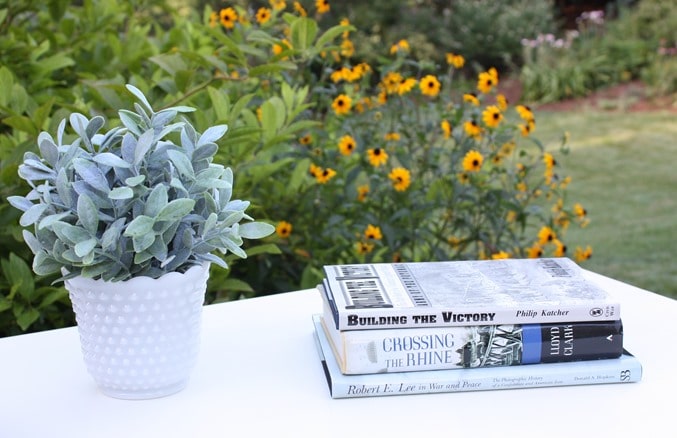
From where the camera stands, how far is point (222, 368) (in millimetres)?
1112

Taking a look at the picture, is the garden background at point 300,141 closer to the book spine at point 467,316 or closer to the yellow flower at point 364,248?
the yellow flower at point 364,248

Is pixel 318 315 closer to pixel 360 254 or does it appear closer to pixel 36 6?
pixel 360 254

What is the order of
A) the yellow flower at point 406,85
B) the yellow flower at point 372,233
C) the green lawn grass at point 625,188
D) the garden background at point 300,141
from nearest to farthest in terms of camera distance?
1. the garden background at point 300,141
2. the yellow flower at point 372,233
3. the yellow flower at point 406,85
4. the green lawn grass at point 625,188

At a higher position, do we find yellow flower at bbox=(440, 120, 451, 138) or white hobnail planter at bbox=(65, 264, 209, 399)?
white hobnail planter at bbox=(65, 264, 209, 399)

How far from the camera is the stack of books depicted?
102 cm

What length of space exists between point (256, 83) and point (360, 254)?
58cm

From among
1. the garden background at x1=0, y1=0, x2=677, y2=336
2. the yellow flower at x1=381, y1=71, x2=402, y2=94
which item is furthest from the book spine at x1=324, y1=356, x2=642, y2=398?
the yellow flower at x1=381, y1=71, x2=402, y2=94

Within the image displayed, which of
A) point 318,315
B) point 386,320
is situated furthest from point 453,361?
point 318,315

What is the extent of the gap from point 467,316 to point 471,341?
0.03 meters

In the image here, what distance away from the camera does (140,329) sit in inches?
38.1

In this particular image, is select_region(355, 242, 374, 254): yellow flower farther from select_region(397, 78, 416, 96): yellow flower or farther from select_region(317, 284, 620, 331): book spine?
select_region(317, 284, 620, 331): book spine

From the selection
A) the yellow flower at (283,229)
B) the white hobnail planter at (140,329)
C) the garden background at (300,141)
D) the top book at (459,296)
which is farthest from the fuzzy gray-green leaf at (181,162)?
the yellow flower at (283,229)

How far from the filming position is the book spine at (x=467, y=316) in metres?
1.02

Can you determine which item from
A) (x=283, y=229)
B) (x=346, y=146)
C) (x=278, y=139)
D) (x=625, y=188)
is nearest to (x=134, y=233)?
(x=278, y=139)
